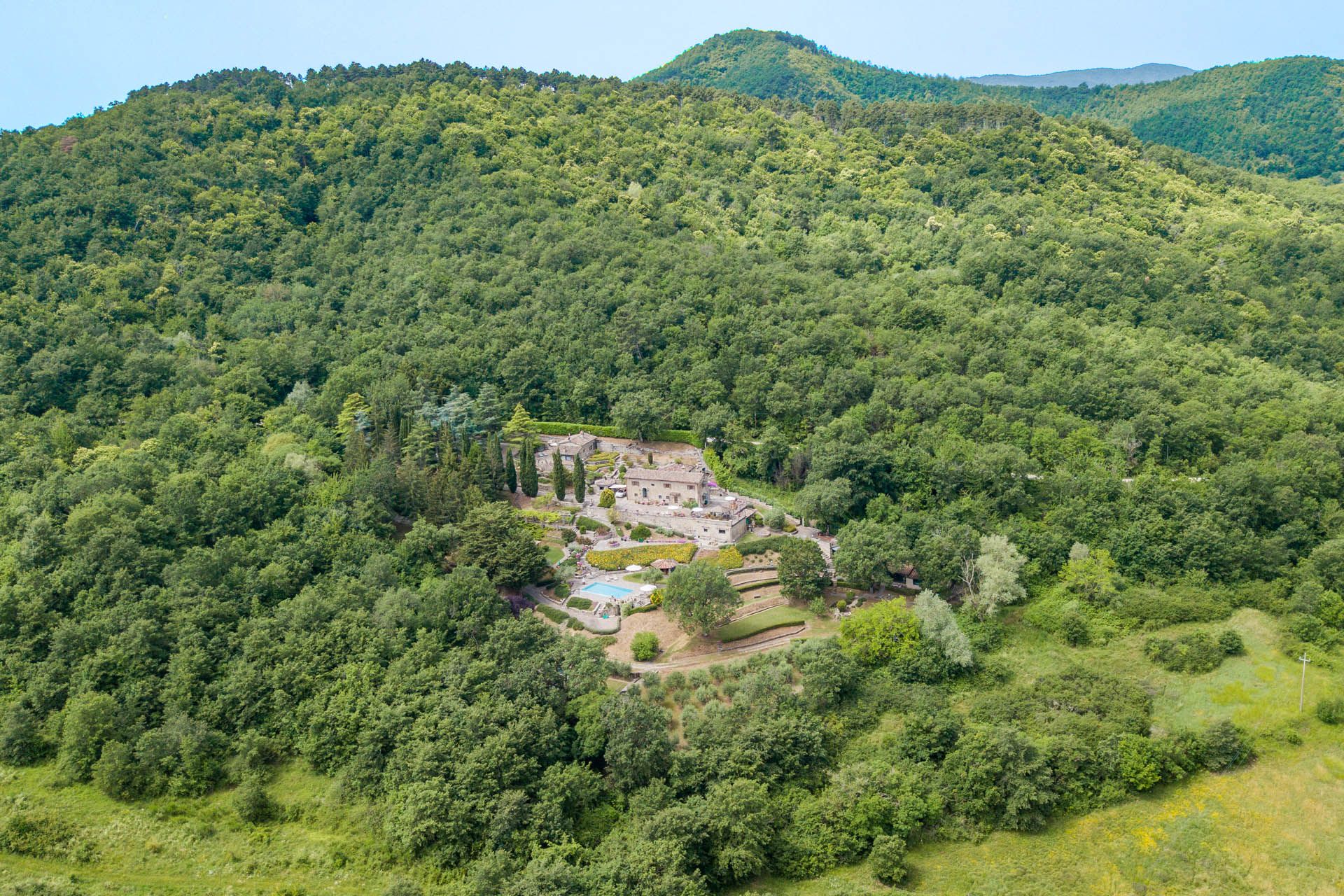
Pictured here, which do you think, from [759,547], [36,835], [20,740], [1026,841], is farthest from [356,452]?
[1026,841]

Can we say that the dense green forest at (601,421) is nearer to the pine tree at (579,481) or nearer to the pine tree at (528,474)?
the pine tree at (528,474)

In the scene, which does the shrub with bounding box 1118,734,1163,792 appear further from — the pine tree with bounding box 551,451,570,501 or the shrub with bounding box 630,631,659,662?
the pine tree with bounding box 551,451,570,501

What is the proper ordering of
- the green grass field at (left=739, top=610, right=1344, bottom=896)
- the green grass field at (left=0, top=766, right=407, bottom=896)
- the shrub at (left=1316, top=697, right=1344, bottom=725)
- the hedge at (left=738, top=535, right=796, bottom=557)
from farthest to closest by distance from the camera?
the hedge at (left=738, top=535, right=796, bottom=557) → the shrub at (left=1316, top=697, right=1344, bottom=725) → the green grass field at (left=0, top=766, right=407, bottom=896) → the green grass field at (left=739, top=610, right=1344, bottom=896)

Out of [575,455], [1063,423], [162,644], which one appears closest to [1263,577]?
[1063,423]

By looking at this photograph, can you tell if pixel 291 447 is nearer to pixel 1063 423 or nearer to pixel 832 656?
pixel 832 656

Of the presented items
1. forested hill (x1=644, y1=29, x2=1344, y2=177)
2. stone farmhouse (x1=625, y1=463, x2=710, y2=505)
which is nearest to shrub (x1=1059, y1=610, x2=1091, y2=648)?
stone farmhouse (x1=625, y1=463, x2=710, y2=505)

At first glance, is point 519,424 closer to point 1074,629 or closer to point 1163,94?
point 1074,629
